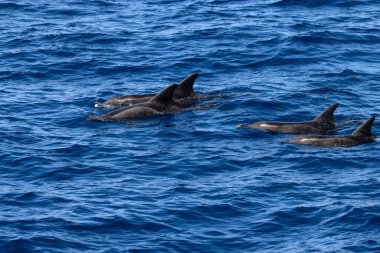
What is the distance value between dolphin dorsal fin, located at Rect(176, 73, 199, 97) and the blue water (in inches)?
38.6

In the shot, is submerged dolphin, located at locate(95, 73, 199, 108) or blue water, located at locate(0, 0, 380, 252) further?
submerged dolphin, located at locate(95, 73, 199, 108)

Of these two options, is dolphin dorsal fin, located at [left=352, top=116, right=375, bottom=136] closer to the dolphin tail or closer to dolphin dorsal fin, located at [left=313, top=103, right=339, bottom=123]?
dolphin dorsal fin, located at [left=313, top=103, right=339, bottom=123]

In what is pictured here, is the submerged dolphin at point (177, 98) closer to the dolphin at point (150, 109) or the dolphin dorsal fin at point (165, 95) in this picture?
the dolphin at point (150, 109)

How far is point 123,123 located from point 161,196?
7945 millimetres

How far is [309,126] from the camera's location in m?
33.5

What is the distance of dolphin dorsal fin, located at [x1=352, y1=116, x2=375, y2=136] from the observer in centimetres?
3164

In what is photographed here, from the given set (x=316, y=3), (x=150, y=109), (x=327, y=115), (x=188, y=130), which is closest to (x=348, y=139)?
(x=327, y=115)

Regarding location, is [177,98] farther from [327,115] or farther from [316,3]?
[316,3]

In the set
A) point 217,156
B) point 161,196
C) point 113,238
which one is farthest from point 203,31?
point 113,238

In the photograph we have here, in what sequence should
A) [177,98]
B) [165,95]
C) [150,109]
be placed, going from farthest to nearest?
[177,98] < [165,95] < [150,109]

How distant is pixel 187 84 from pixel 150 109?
2.18 metres

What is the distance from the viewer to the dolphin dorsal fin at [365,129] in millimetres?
31641

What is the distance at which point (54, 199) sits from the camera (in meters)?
27.2

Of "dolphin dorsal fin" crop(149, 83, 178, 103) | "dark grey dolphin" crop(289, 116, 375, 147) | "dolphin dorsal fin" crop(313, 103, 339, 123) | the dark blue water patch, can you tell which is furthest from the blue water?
"dolphin dorsal fin" crop(149, 83, 178, 103)
